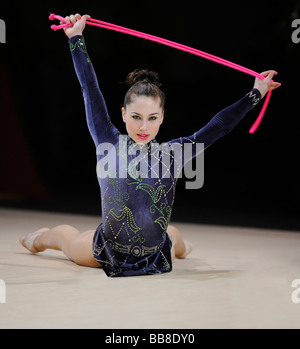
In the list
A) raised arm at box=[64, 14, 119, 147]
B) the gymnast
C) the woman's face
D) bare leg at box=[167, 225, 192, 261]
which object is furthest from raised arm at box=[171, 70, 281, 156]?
bare leg at box=[167, 225, 192, 261]

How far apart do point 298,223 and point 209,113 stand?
138cm

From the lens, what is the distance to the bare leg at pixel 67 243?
7.23 feet

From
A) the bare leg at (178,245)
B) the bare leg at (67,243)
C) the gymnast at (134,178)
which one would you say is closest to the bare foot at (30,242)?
the bare leg at (67,243)

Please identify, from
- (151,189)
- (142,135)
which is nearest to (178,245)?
(151,189)

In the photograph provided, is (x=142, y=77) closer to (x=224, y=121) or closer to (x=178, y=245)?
(x=224, y=121)

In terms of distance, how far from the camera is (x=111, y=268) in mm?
2076

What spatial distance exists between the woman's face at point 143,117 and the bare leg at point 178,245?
479 millimetres

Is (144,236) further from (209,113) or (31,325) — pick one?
(209,113)

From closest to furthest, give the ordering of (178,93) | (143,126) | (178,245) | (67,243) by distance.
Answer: (143,126) < (67,243) < (178,245) < (178,93)

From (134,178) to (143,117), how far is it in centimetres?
21

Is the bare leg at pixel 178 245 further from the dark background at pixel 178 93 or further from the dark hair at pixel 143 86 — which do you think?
the dark background at pixel 178 93

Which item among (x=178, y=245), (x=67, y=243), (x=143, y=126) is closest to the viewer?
(x=143, y=126)

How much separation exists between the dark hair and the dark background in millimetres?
1917

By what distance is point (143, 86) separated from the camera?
2.09 metres
